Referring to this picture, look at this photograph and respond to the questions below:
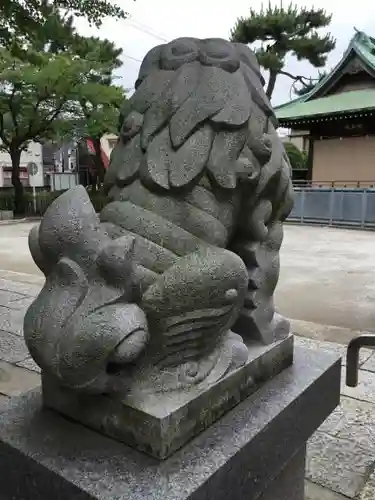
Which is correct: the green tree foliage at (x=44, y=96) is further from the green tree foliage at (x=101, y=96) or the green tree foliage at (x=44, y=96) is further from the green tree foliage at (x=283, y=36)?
the green tree foliage at (x=283, y=36)

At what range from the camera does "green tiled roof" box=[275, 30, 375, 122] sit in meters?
14.8

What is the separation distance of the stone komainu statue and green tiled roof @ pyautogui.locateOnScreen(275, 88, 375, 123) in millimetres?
13276

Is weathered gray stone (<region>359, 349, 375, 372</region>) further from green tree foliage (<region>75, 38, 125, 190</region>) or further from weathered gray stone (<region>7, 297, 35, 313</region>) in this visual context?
green tree foliage (<region>75, 38, 125, 190</region>)

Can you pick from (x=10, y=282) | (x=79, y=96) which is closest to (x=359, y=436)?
(x=10, y=282)

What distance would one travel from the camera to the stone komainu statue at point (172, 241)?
1083mm

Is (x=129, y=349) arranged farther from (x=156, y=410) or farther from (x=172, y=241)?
(x=172, y=241)

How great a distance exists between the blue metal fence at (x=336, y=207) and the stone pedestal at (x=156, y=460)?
11616 millimetres

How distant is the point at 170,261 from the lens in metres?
1.22

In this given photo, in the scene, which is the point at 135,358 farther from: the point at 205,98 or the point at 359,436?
the point at 359,436

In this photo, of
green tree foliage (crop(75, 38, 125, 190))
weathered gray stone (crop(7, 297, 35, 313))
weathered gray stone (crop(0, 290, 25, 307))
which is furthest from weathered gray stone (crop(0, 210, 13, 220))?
weathered gray stone (crop(7, 297, 35, 313))

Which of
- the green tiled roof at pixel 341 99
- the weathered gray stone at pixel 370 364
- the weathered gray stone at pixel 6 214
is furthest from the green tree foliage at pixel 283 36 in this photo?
the weathered gray stone at pixel 370 364

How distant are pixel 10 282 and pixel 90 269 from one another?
4743 millimetres

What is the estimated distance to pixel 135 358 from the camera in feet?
3.50

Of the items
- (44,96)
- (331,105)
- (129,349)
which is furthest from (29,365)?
(331,105)
